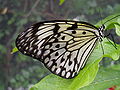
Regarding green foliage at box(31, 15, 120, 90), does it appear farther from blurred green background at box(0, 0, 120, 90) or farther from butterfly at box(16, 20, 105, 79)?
blurred green background at box(0, 0, 120, 90)

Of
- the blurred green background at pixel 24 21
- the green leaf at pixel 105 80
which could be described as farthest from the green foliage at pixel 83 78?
the blurred green background at pixel 24 21

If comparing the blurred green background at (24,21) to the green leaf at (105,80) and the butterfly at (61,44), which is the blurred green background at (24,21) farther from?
the green leaf at (105,80)

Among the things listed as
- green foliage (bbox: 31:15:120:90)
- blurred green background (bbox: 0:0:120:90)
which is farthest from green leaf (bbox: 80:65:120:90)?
blurred green background (bbox: 0:0:120:90)

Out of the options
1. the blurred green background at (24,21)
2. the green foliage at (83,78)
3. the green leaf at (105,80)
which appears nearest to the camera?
the green foliage at (83,78)

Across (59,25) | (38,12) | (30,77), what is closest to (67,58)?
(59,25)

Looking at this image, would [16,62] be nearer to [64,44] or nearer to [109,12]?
[109,12]

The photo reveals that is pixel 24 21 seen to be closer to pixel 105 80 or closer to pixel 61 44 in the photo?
pixel 61 44
